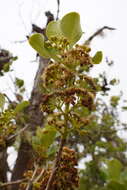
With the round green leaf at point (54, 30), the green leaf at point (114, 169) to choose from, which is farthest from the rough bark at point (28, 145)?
the round green leaf at point (54, 30)

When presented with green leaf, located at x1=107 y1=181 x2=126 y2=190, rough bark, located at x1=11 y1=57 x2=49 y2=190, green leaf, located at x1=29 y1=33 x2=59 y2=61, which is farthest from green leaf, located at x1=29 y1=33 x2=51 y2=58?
rough bark, located at x1=11 y1=57 x2=49 y2=190

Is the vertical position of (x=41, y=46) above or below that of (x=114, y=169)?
above

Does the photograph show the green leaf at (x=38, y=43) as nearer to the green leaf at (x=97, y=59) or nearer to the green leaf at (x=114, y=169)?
the green leaf at (x=97, y=59)

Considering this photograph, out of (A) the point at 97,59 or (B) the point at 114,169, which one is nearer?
(A) the point at 97,59

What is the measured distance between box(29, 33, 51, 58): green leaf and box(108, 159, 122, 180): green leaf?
28.4 inches

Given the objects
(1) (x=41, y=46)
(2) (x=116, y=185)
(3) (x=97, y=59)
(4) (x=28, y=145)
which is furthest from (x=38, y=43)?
(4) (x=28, y=145)

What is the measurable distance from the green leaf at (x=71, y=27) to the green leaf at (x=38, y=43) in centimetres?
7

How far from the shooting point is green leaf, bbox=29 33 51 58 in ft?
2.21

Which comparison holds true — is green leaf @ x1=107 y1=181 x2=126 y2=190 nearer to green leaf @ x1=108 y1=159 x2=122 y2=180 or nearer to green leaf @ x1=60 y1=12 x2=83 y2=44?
green leaf @ x1=108 y1=159 x2=122 y2=180

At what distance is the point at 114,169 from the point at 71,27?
0.78m

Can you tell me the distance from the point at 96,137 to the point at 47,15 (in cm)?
215

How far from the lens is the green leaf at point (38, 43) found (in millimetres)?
674

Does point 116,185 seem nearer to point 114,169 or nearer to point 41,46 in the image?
point 114,169

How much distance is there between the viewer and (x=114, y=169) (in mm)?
1237
